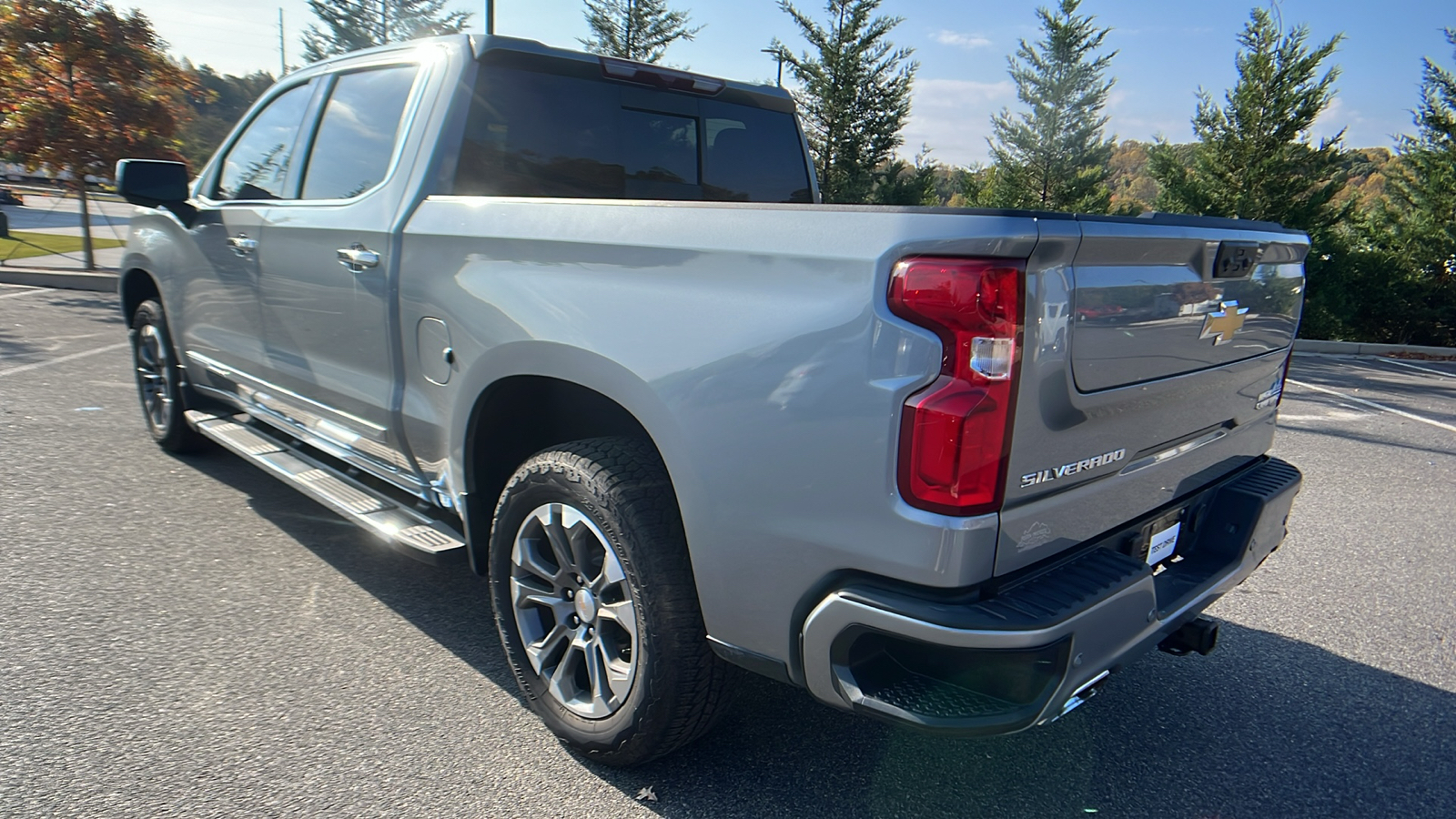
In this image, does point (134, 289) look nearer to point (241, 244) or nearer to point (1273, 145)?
point (241, 244)

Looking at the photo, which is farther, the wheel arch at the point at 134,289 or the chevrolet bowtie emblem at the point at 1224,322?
the wheel arch at the point at 134,289

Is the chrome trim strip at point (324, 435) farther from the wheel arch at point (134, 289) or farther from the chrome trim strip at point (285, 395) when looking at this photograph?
the wheel arch at point (134, 289)

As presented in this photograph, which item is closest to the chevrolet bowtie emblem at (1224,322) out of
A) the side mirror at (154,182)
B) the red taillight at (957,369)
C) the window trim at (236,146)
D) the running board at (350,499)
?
the red taillight at (957,369)

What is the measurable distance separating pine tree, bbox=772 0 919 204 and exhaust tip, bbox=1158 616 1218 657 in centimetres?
2266

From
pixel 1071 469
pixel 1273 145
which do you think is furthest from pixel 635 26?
pixel 1071 469

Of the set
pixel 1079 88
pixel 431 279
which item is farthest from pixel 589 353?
pixel 1079 88

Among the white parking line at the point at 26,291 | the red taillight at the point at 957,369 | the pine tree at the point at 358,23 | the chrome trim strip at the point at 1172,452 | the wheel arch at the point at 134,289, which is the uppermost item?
the pine tree at the point at 358,23

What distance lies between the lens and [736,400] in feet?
6.24

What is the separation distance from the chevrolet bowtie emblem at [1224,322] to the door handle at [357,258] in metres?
2.45

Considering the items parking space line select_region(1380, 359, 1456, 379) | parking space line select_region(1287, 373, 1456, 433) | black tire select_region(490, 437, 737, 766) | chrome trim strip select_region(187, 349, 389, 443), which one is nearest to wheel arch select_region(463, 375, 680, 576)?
black tire select_region(490, 437, 737, 766)

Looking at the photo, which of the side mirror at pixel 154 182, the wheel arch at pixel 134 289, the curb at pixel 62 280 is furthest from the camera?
the curb at pixel 62 280

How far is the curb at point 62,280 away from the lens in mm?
12945

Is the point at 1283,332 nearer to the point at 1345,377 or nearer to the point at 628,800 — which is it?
the point at 628,800

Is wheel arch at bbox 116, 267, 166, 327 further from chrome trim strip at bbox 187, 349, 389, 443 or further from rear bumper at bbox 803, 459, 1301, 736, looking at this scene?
rear bumper at bbox 803, 459, 1301, 736
